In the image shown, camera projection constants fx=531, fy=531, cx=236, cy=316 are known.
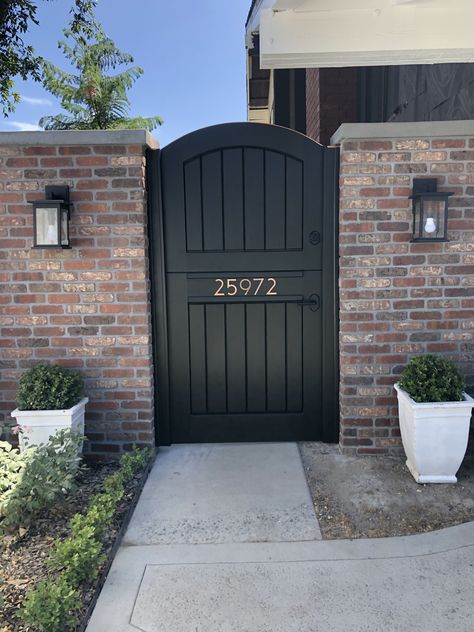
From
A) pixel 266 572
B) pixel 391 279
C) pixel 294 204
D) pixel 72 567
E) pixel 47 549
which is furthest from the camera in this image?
pixel 294 204

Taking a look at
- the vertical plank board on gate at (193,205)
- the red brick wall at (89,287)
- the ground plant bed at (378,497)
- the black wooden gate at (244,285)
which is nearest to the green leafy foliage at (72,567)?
the red brick wall at (89,287)

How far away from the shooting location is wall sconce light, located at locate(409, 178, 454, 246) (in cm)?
319

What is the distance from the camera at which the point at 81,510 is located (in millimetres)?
2818

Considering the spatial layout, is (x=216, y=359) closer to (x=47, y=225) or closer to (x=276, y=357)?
(x=276, y=357)

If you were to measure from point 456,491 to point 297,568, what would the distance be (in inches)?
46.4

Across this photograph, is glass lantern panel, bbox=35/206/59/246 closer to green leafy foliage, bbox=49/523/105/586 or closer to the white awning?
the white awning

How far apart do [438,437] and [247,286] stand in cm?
152

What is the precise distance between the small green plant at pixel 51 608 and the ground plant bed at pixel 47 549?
57 mm

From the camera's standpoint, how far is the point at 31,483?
8.50 feet

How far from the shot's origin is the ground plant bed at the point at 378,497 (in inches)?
105

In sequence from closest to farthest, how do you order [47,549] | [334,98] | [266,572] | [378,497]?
[266,572], [47,549], [378,497], [334,98]

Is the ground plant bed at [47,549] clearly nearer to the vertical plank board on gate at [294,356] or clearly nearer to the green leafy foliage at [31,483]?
the green leafy foliage at [31,483]

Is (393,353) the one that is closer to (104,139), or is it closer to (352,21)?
(352,21)

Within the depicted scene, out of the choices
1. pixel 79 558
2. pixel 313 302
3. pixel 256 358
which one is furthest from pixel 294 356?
pixel 79 558
